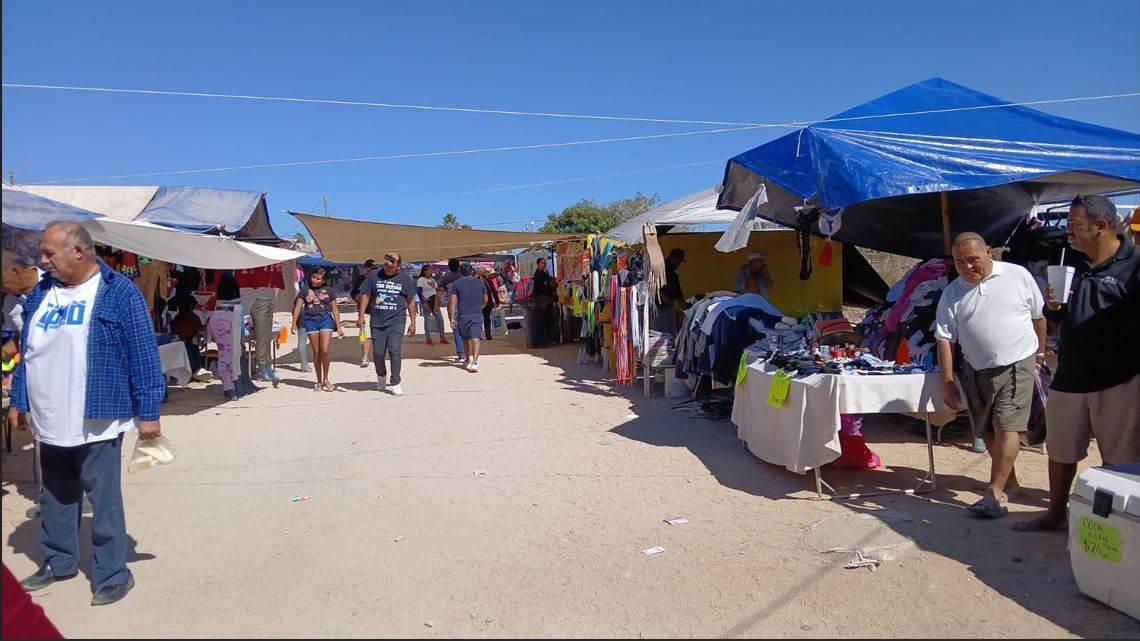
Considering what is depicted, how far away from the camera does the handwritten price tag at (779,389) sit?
17.0ft

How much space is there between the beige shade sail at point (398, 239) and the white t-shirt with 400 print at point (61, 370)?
8.50m

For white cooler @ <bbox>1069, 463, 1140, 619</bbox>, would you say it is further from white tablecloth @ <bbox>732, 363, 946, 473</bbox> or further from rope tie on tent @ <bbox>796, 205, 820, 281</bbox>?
rope tie on tent @ <bbox>796, 205, 820, 281</bbox>

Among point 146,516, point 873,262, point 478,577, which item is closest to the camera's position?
point 478,577

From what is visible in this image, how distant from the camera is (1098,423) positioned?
12.9 feet

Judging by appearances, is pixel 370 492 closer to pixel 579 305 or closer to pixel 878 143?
pixel 878 143

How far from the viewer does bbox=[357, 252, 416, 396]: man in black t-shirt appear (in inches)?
367

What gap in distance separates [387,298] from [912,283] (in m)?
6.07

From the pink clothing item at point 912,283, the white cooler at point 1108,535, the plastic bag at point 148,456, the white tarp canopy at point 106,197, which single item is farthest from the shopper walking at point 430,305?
the white cooler at point 1108,535

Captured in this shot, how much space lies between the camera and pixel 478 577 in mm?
3752

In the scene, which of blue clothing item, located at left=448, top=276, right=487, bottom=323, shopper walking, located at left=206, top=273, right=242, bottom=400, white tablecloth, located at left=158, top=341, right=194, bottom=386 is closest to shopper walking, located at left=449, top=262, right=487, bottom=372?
blue clothing item, located at left=448, top=276, right=487, bottom=323

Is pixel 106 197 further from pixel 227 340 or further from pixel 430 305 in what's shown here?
pixel 430 305

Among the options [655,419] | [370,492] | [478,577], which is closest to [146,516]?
[370,492]

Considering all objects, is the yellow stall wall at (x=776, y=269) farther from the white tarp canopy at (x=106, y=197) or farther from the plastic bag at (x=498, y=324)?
the white tarp canopy at (x=106, y=197)

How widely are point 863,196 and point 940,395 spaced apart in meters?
1.59
